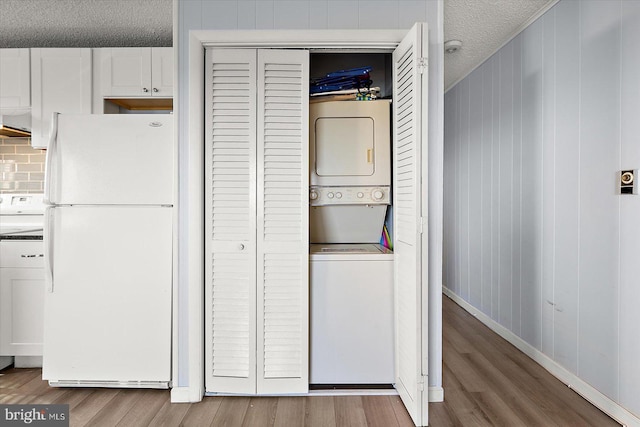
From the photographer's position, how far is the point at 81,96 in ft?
9.66

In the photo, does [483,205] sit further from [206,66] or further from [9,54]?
[9,54]

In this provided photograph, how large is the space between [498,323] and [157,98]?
3.31 meters

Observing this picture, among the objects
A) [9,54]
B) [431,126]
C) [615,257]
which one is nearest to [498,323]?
[615,257]

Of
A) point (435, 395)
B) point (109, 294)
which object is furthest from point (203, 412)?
point (435, 395)

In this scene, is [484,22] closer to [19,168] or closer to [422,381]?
[422,381]

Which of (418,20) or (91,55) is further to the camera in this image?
(91,55)

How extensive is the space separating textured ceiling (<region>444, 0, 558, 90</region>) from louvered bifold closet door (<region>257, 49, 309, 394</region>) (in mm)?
1270

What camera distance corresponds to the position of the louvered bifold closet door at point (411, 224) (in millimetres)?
1947

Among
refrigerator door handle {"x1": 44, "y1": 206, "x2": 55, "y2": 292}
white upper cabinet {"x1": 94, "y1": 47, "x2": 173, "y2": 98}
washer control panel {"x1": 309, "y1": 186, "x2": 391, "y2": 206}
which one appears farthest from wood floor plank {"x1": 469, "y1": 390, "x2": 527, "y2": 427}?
white upper cabinet {"x1": 94, "y1": 47, "x2": 173, "y2": 98}

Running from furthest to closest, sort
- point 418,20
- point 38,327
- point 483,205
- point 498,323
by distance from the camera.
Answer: point 483,205 → point 498,323 → point 38,327 → point 418,20

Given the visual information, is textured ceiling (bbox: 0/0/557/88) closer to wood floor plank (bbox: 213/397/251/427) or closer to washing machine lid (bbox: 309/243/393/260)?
washing machine lid (bbox: 309/243/393/260)

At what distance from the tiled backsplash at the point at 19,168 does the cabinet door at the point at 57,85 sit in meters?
0.54

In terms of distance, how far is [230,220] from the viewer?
2312mm

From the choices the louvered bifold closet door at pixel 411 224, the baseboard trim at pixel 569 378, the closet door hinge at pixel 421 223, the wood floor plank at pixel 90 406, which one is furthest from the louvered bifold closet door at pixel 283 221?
the baseboard trim at pixel 569 378
